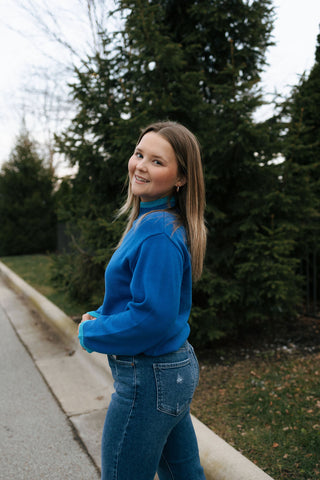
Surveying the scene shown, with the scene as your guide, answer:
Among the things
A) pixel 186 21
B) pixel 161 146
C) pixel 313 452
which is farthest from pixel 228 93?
pixel 313 452

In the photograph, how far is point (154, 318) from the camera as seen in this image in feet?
4.13

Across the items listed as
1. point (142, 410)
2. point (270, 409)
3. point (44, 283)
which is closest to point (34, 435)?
point (270, 409)

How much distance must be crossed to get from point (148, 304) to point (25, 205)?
17.5 meters

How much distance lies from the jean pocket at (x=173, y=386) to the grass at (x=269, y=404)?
1225 mm

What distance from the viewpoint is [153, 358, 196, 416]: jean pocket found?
135 cm

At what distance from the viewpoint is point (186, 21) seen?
4836 millimetres

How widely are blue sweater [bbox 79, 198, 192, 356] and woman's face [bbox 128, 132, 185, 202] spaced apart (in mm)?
101

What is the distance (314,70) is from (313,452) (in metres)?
5.30

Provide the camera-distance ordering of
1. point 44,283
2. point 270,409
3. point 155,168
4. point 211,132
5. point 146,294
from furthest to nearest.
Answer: point 44,283 < point 211,132 < point 270,409 < point 155,168 < point 146,294

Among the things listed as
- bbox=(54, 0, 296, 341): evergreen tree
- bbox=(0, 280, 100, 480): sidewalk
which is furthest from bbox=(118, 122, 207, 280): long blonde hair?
bbox=(54, 0, 296, 341): evergreen tree

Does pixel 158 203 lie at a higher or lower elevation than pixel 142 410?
higher

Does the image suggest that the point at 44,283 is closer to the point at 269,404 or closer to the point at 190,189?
the point at 269,404

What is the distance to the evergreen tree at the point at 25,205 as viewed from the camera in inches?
699

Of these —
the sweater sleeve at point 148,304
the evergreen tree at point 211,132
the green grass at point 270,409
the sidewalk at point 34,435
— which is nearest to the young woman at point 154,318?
the sweater sleeve at point 148,304
